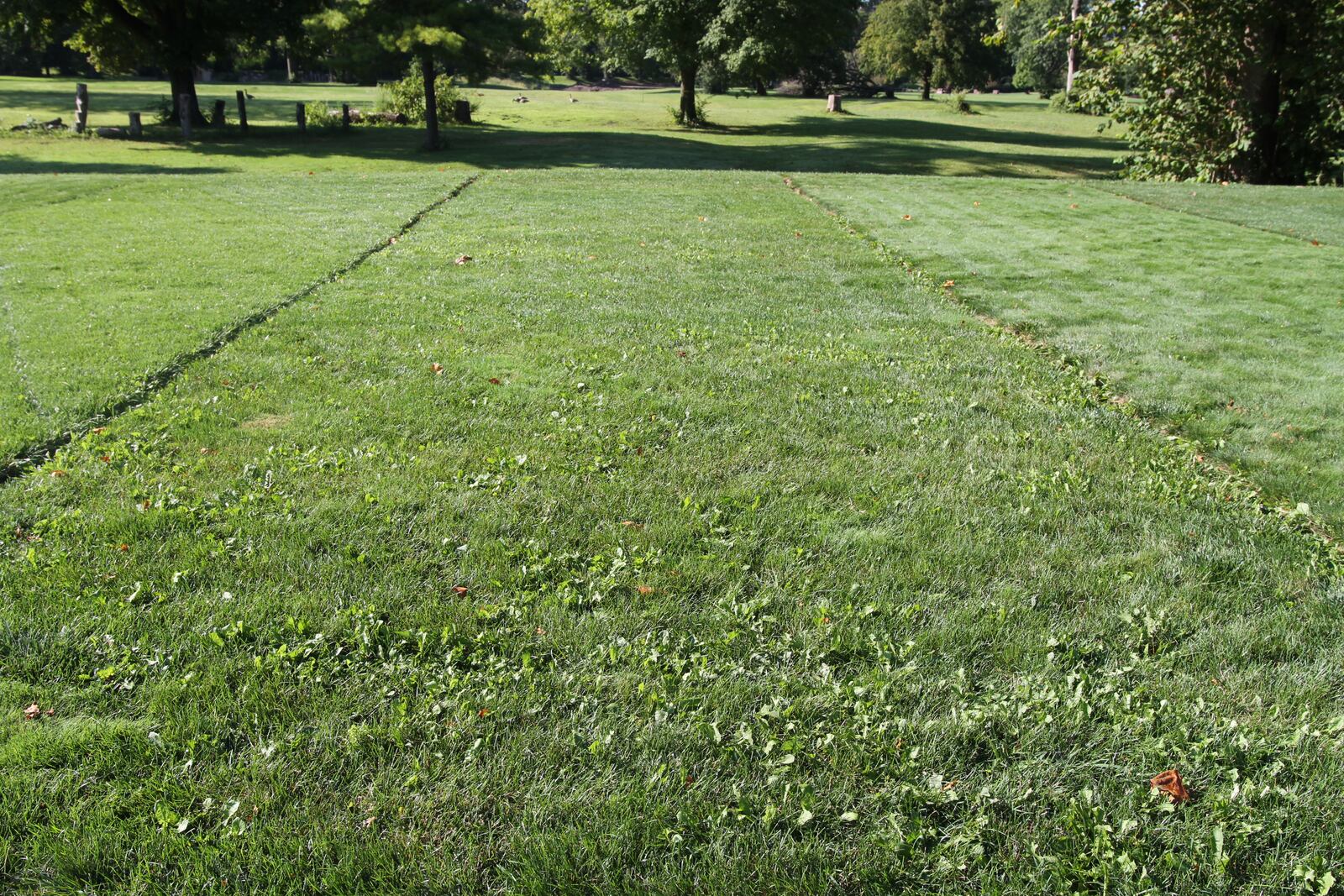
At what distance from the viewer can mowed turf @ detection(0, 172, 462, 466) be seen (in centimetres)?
607

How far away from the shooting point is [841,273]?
10750mm

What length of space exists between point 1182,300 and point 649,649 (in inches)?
342

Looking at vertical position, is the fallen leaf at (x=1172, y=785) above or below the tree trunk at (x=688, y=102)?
below

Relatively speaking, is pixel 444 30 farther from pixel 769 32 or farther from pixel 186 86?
pixel 769 32

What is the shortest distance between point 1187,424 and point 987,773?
424cm

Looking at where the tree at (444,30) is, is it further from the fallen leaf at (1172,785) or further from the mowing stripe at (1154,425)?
the fallen leaf at (1172,785)

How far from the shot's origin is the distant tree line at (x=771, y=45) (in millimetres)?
20750

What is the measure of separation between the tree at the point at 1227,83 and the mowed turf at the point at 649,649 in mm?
20034

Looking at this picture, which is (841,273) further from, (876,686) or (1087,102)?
(1087,102)

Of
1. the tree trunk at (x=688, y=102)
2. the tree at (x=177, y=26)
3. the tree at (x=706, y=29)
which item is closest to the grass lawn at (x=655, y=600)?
the tree at (x=177, y=26)

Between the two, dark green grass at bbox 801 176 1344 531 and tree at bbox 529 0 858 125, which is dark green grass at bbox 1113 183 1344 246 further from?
tree at bbox 529 0 858 125

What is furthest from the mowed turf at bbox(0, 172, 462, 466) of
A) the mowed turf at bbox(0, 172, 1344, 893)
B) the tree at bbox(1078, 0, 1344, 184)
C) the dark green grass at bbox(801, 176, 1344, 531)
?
the tree at bbox(1078, 0, 1344, 184)

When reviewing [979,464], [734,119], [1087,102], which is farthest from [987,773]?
[734,119]

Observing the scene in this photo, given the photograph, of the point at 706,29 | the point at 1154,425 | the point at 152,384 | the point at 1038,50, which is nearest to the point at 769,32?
the point at 706,29
